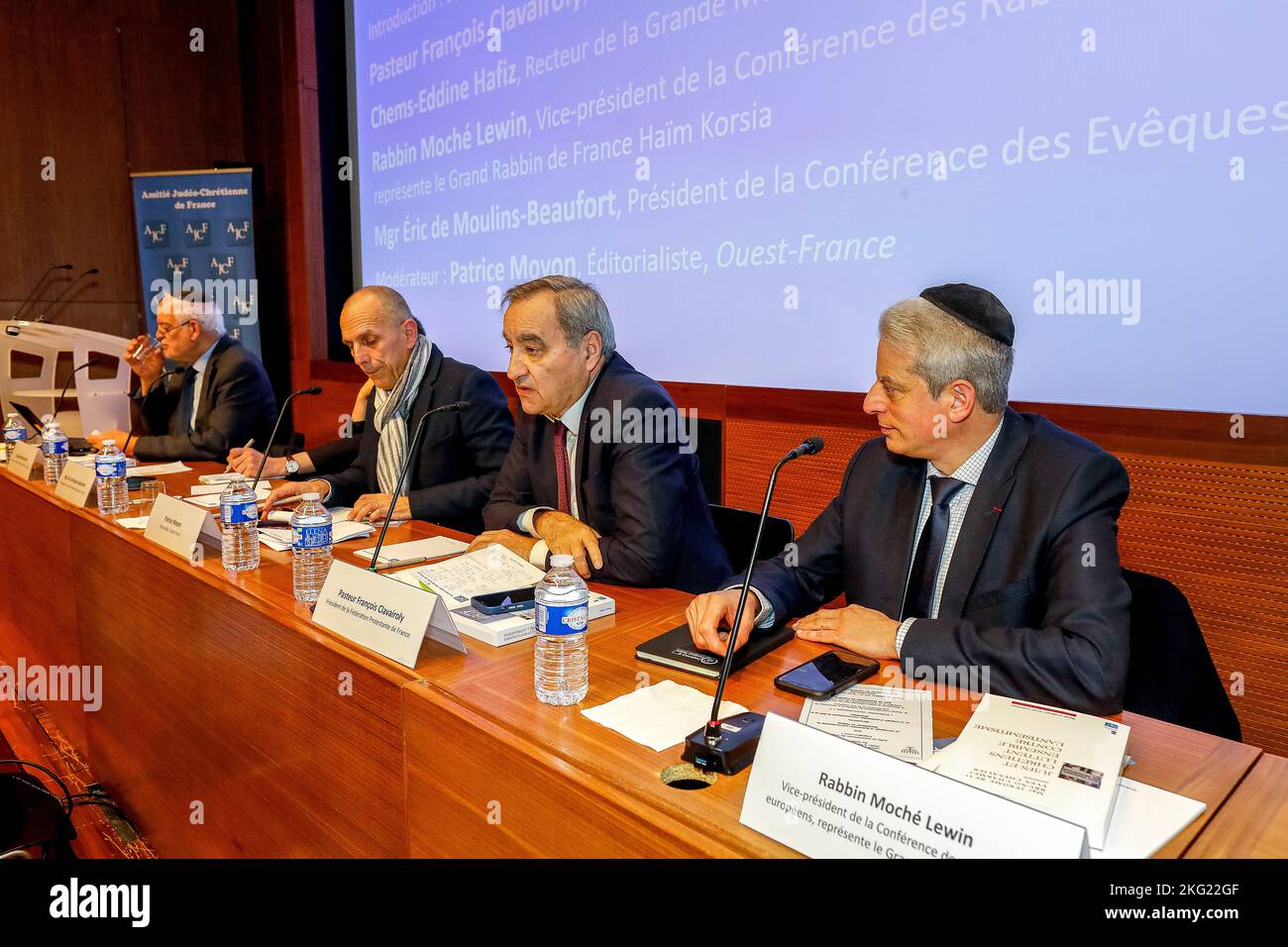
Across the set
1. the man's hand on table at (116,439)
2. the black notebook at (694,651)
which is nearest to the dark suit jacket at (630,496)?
the black notebook at (694,651)

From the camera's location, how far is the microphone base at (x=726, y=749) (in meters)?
1.01

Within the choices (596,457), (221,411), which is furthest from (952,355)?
(221,411)

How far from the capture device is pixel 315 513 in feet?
5.89

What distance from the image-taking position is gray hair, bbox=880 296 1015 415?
4.96 ft

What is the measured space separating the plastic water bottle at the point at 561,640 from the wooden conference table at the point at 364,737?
2 centimetres

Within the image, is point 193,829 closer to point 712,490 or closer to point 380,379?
point 380,379

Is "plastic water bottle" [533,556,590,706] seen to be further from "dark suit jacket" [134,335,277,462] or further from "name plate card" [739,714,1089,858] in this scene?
"dark suit jacket" [134,335,277,462]

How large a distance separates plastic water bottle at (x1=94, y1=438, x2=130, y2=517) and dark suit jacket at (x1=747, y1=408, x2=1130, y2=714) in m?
1.90

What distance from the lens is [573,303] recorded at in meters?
2.11

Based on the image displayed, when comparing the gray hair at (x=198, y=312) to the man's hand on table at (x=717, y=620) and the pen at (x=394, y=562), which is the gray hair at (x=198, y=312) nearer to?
the pen at (x=394, y=562)

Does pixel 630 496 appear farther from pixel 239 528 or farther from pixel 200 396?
pixel 200 396

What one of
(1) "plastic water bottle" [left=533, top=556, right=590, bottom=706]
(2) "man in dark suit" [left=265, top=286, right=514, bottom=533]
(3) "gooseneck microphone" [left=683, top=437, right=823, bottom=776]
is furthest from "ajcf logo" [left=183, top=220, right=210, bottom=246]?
(3) "gooseneck microphone" [left=683, top=437, right=823, bottom=776]

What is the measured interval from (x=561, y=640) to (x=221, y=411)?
3.06m
